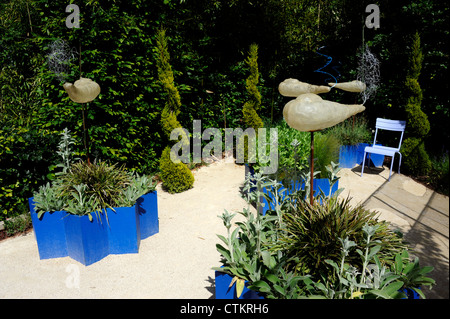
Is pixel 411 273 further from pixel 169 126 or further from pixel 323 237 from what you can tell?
pixel 169 126

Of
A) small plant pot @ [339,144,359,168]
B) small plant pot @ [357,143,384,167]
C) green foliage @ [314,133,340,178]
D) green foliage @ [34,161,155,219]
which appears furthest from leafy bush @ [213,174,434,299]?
small plant pot @ [357,143,384,167]

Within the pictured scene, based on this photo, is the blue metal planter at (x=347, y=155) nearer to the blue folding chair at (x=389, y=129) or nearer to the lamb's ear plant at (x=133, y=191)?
the blue folding chair at (x=389, y=129)

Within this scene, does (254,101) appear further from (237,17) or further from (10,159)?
(10,159)

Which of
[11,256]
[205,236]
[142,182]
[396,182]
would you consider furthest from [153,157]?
[396,182]

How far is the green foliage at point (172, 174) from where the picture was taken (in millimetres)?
5801

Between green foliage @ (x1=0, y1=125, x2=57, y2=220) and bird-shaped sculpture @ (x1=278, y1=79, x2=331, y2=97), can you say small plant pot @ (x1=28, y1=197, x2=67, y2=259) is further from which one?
bird-shaped sculpture @ (x1=278, y1=79, x2=331, y2=97)

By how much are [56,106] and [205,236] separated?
3007 millimetres

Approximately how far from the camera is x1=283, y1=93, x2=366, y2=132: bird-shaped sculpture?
6.70ft

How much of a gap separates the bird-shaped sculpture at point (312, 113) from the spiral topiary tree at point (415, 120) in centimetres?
528

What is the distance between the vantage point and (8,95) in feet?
19.5

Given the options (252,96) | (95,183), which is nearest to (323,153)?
(252,96)

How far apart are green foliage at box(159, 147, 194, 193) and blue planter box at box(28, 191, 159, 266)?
1984 mm

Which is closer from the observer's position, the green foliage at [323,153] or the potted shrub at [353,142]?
the green foliage at [323,153]

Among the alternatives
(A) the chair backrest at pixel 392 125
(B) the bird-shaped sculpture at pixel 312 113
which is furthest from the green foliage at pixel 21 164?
(A) the chair backrest at pixel 392 125
